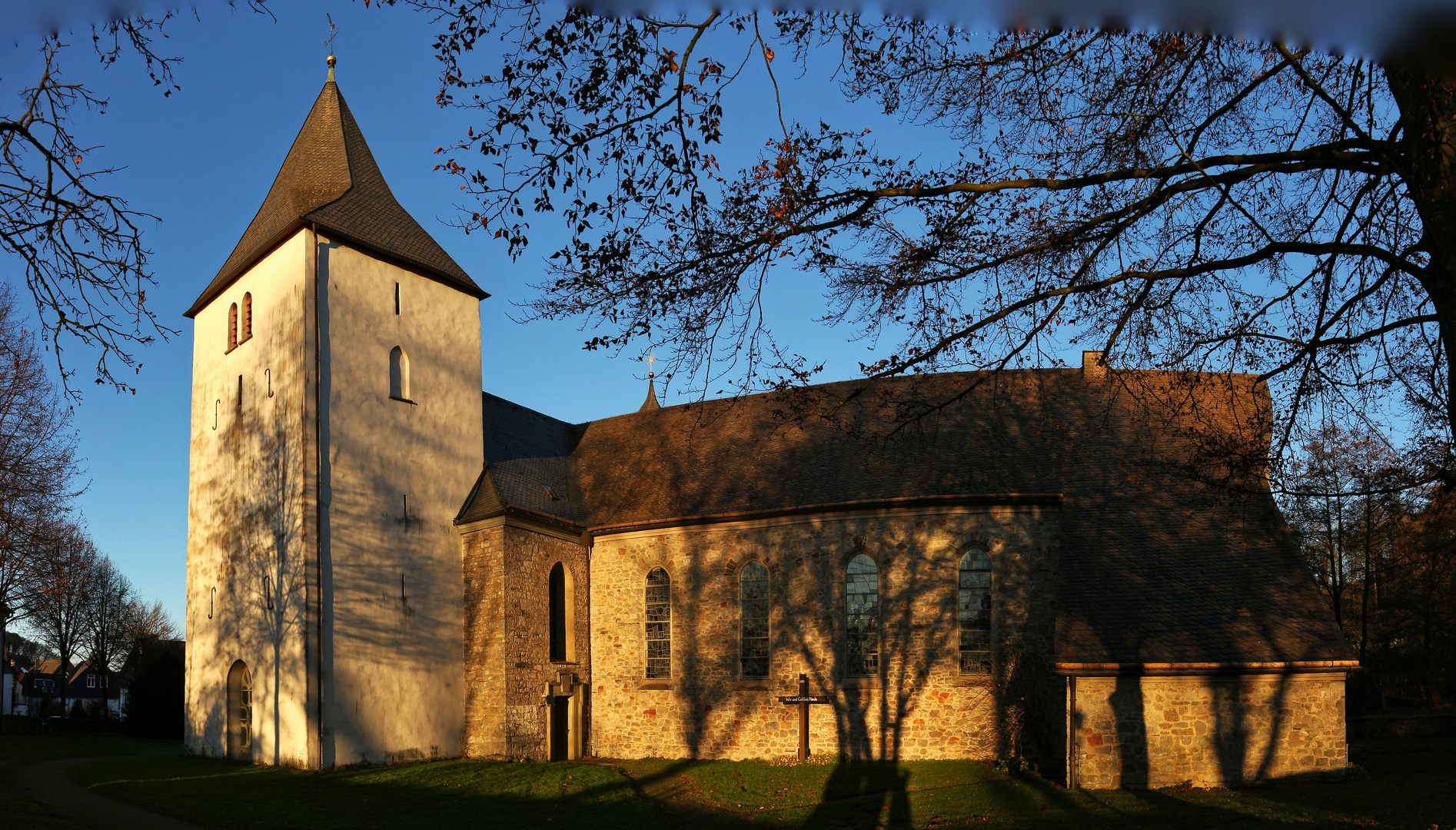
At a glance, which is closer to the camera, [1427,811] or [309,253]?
[1427,811]

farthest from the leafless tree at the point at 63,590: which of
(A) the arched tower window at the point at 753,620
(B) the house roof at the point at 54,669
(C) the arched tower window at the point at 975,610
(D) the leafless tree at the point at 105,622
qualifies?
(B) the house roof at the point at 54,669

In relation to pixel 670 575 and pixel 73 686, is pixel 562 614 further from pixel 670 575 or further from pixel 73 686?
pixel 73 686

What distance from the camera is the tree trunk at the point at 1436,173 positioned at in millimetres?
7410

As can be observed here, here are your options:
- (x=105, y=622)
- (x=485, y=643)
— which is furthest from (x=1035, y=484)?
(x=105, y=622)

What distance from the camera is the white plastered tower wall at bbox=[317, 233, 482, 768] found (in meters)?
19.8

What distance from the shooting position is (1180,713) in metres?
16.7

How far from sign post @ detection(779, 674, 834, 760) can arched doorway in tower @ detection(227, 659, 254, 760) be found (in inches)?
430

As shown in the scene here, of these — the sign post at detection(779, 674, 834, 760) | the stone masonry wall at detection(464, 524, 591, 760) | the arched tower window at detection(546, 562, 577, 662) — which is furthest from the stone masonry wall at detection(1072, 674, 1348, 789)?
the arched tower window at detection(546, 562, 577, 662)

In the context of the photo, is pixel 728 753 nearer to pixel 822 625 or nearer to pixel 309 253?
pixel 822 625

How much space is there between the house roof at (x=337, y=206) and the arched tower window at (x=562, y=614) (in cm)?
735

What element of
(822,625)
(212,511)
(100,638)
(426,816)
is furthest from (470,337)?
(100,638)

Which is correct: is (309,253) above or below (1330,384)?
above

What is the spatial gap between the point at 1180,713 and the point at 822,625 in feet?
24.1

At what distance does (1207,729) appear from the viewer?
1669 cm
